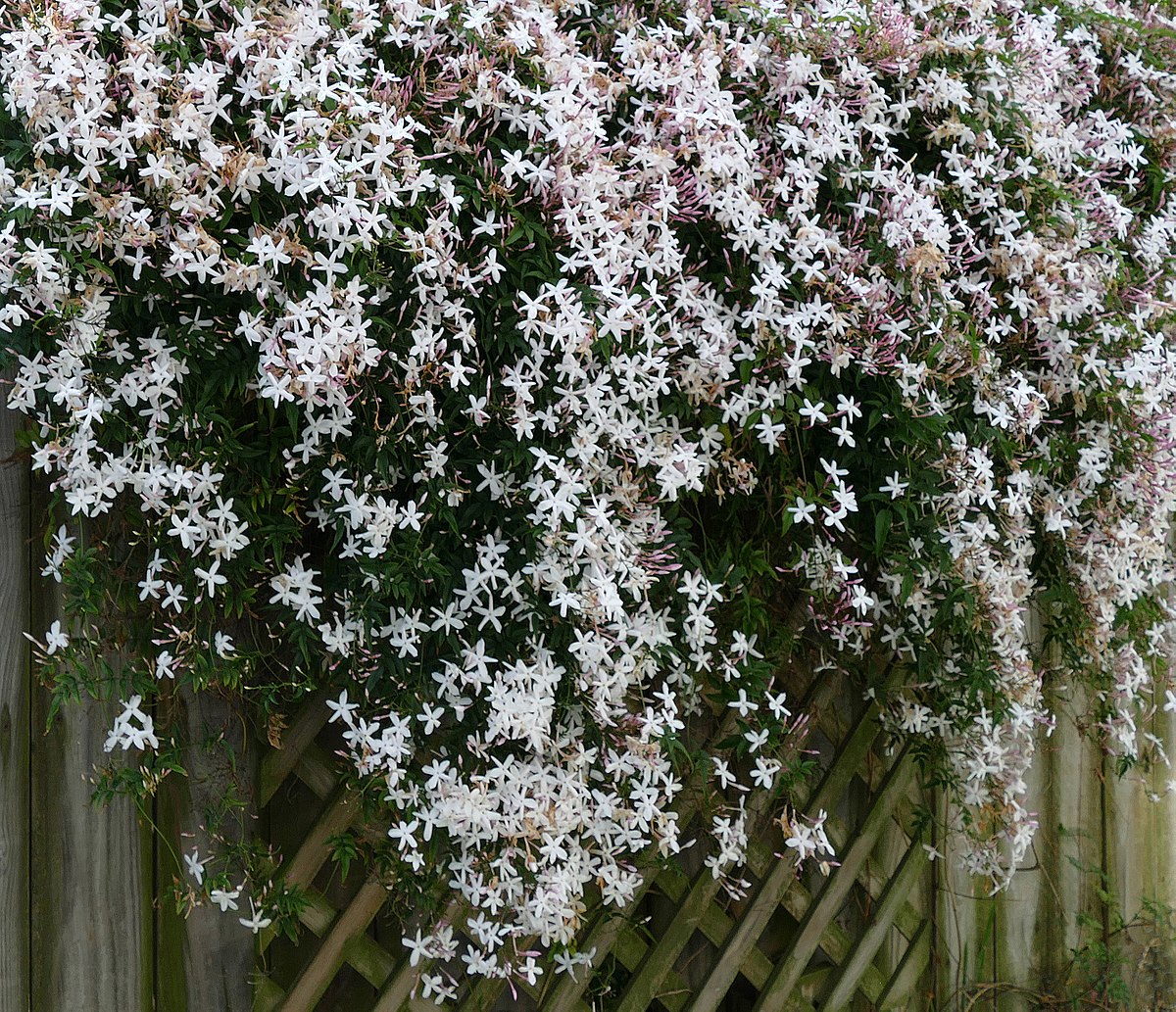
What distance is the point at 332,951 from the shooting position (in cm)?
168

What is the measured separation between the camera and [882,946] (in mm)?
2361

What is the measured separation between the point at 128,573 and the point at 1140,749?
2412mm

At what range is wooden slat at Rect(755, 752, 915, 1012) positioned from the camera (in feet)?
6.97

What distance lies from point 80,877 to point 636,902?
897 mm

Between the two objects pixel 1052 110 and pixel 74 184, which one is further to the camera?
pixel 1052 110

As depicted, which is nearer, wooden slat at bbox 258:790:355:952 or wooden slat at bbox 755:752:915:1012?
wooden slat at bbox 258:790:355:952

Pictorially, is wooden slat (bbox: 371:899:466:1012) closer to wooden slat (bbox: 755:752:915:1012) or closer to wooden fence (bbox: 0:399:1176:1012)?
wooden fence (bbox: 0:399:1176:1012)

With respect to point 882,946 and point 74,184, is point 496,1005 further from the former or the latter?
point 74,184

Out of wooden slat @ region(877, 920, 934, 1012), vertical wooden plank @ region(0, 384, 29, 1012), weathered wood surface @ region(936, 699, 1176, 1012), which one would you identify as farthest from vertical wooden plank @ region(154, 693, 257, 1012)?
weathered wood surface @ region(936, 699, 1176, 1012)

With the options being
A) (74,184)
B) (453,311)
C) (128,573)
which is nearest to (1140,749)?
(453,311)

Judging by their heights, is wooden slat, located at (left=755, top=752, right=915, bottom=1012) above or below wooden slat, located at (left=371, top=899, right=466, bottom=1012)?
above

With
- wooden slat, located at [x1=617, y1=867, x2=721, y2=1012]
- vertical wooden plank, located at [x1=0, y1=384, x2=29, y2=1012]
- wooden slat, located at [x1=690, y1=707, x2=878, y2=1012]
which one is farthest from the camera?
wooden slat, located at [x1=690, y1=707, x2=878, y2=1012]

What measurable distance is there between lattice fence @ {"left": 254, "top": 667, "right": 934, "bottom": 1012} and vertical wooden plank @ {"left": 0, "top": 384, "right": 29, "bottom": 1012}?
0.33m

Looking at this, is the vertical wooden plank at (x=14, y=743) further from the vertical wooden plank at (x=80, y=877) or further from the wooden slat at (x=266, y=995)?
the wooden slat at (x=266, y=995)
